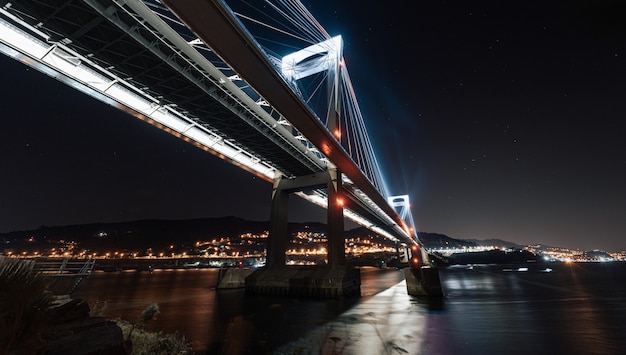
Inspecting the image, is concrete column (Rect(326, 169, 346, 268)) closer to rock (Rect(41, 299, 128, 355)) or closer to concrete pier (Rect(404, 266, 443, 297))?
concrete pier (Rect(404, 266, 443, 297))

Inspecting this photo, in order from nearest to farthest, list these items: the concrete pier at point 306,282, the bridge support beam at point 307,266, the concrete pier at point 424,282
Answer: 1. the concrete pier at point 424,282
2. the concrete pier at point 306,282
3. the bridge support beam at point 307,266

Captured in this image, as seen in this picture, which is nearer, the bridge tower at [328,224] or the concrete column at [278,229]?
the bridge tower at [328,224]

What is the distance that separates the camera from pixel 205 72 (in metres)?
16.3

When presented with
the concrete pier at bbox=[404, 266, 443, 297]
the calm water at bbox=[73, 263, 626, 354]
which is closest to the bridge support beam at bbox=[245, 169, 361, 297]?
the calm water at bbox=[73, 263, 626, 354]

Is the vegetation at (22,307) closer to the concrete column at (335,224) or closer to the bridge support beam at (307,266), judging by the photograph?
the bridge support beam at (307,266)

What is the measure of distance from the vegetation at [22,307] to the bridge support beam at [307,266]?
22.2 m

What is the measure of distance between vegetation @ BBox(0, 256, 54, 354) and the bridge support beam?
72.8ft

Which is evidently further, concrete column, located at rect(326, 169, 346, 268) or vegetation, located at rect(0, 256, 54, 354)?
concrete column, located at rect(326, 169, 346, 268)

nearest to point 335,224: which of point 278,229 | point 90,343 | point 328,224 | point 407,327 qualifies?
point 328,224

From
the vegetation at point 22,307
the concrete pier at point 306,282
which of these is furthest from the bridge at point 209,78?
the vegetation at point 22,307

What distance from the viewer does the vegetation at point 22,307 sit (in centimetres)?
283

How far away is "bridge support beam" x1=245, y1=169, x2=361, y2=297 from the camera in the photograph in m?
24.1

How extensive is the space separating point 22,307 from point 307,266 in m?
24.6

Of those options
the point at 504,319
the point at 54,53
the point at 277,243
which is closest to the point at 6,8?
the point at 54,53
